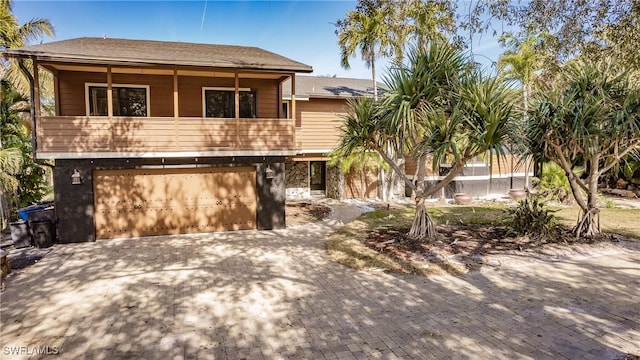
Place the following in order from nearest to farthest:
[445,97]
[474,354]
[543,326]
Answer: [474,354], [543,326], [445,97]

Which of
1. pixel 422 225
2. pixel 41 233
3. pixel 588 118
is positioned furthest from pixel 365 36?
pixel 41 233

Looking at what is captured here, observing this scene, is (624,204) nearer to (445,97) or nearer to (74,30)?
(445,97)

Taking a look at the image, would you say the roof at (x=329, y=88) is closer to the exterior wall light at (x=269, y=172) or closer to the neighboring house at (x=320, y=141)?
the neighboring house at (x=320, y=141)

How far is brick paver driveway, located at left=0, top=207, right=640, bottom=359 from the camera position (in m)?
5.38

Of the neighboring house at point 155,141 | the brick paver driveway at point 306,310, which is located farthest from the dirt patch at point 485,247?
the neighboring house at point 155,141

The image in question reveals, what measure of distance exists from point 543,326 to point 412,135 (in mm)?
5854

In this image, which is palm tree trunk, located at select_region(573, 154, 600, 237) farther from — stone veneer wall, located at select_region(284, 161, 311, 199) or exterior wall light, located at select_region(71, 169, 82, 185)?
exterior wall light, located at select_region(71, 169, 82, 185)

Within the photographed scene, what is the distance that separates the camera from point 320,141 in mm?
19578

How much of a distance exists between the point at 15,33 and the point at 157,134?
309 inches

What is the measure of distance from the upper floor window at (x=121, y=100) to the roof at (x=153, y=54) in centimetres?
138

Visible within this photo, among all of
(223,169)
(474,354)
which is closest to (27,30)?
(223,169)

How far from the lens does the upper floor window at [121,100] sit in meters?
13.3

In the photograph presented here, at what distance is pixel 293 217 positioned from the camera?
15.5 metres

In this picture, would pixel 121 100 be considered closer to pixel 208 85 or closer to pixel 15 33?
pixel 208 85
